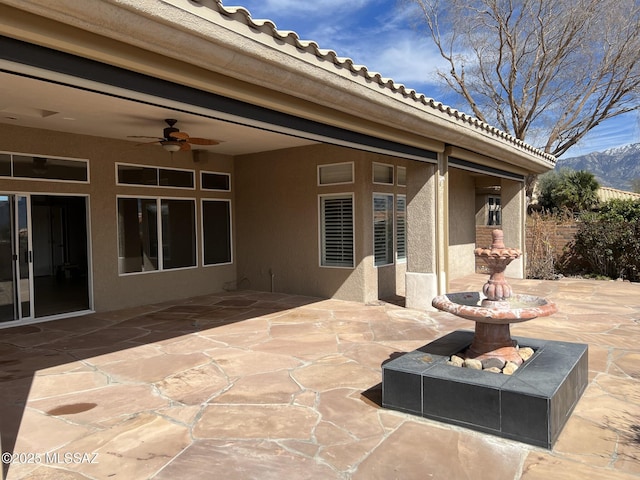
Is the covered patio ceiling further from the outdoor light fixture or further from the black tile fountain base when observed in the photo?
the black tile fountain base

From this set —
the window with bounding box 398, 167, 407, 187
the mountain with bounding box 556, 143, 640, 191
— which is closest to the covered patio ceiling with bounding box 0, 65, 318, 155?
the window with bounding box 398, 167, 407, 187

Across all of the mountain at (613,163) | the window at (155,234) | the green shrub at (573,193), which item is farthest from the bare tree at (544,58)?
the mountain at (613,163)

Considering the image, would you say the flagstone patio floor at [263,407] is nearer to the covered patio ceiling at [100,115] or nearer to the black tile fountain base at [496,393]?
the black tile fountain base at [496,393]

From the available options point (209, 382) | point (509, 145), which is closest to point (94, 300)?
point (209, 382)

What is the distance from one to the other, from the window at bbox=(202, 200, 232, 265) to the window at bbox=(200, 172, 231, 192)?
0.35 meters

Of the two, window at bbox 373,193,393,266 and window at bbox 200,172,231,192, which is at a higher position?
window at bbox 200,172,231,192

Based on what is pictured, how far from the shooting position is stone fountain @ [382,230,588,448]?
3.86m

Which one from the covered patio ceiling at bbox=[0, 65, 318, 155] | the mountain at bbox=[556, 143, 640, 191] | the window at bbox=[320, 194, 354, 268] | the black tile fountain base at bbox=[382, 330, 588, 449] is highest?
the mountain at bbox=[556, 143, 640, 191]

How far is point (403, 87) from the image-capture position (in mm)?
7203

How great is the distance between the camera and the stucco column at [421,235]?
30.5 feet

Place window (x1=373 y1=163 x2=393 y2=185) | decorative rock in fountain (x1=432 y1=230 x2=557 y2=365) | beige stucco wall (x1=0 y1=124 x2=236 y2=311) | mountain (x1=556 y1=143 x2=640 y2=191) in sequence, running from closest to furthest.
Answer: decorative rock in fountain (x1=432 y1=230 x2=557 y2=365) → beige stucco wall (x1=0 y1=124 x2=236 y2=311) → window (x1=373 y1=163 x2=393 y2=185) → mountain (x1=556 y1=143 x2=640 y2=191)

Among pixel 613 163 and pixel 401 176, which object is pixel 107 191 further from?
pixel 613 163

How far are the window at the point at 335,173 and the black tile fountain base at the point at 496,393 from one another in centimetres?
607

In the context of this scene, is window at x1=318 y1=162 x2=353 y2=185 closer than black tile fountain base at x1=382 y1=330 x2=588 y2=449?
No
